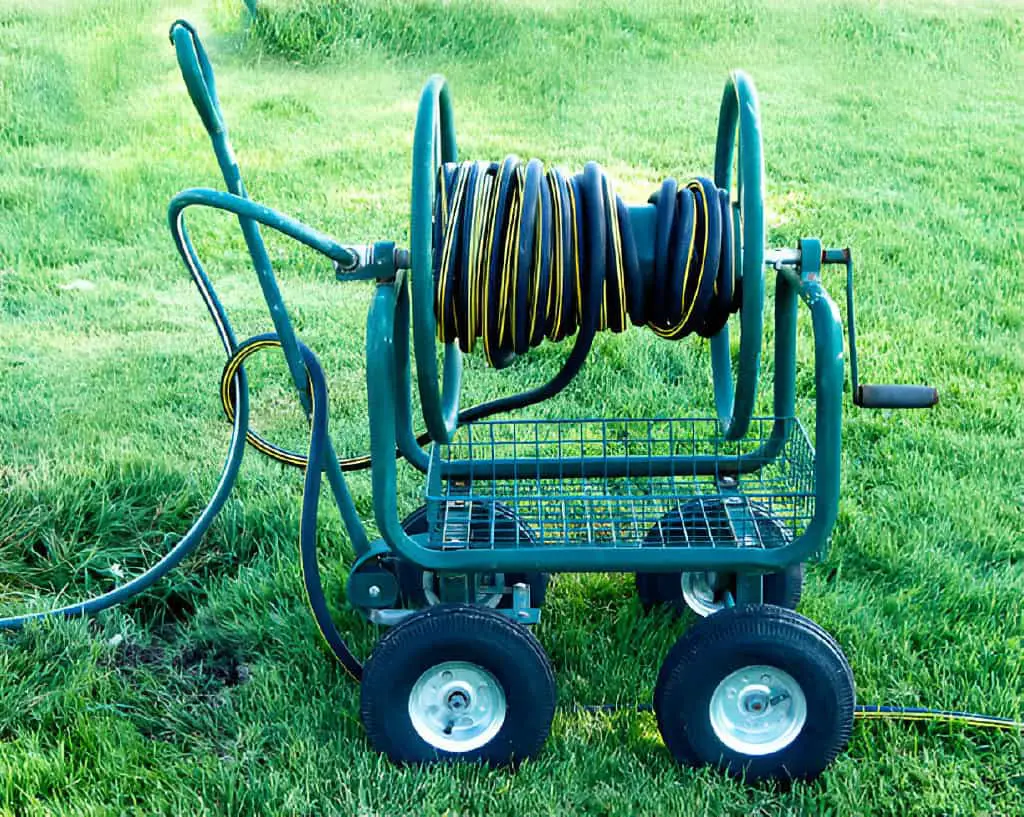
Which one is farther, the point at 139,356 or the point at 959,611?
the point at 139,356

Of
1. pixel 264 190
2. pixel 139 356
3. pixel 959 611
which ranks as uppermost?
pixel 264 190

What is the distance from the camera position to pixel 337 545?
11.2 ft

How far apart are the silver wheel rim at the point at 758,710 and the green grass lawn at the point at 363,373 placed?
0.11 m

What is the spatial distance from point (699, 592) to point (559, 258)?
116 cm

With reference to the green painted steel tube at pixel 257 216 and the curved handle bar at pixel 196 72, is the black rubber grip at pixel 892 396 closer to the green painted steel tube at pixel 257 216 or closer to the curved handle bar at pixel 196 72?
the green painted steel tube at pixel 257 216

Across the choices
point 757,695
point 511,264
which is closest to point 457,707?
point 757,695

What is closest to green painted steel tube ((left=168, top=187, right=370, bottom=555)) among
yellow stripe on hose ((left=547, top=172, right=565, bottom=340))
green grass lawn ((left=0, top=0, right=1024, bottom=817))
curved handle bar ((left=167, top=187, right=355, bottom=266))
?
curved handle bar ((left=167, top=187, right=355, bottom=266))

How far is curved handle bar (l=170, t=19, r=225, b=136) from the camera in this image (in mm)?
2357

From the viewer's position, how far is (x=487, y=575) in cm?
297

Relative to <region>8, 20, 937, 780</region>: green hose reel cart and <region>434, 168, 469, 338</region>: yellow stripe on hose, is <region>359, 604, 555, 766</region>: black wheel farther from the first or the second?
<region>434, 168, 469, 338</region>: yellow stripe on hose

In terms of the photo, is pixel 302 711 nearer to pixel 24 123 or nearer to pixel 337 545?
pixel 337 545

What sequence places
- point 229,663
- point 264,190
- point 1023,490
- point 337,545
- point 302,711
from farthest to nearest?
point 264,190 → point 1023,490 → point 337,545 → point 229,663 → point 302,711

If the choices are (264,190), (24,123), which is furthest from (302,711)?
(24,123)

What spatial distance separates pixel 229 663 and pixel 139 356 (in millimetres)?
2122
